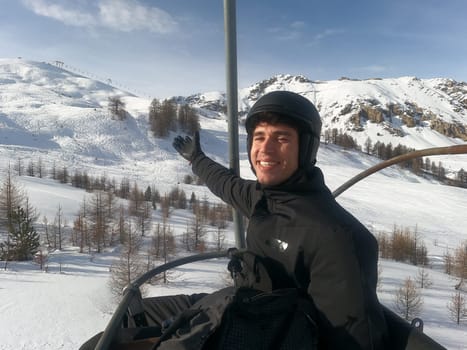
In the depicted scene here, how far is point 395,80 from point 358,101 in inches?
2004

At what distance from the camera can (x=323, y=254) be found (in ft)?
4.41

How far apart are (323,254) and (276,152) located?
0.60 meters

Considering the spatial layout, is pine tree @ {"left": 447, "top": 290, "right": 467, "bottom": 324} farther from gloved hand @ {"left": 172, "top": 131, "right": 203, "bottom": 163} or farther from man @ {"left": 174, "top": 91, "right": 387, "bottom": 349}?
man @ {"left": 174, "top": 91, "right": 387, "bottom": 349}

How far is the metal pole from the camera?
175 centimetres

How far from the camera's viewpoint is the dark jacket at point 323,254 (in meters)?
1.25

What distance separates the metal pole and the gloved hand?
0.71 m

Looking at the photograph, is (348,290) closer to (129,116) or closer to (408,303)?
(408,303)

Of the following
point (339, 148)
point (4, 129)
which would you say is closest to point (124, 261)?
point (4, 129)

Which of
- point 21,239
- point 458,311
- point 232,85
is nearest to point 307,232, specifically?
point 232,85

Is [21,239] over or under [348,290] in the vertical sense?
under

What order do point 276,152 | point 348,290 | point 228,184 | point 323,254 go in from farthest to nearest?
point 228,184 < point 276,152 < point 323,254 < point 348,290

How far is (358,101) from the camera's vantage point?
16662cm

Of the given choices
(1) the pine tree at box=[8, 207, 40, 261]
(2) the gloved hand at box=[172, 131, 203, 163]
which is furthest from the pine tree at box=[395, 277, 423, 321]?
(1) the pine tree at box=[8, 207, 40, 261]

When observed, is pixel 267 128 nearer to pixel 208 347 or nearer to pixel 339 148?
pixel 208 347
